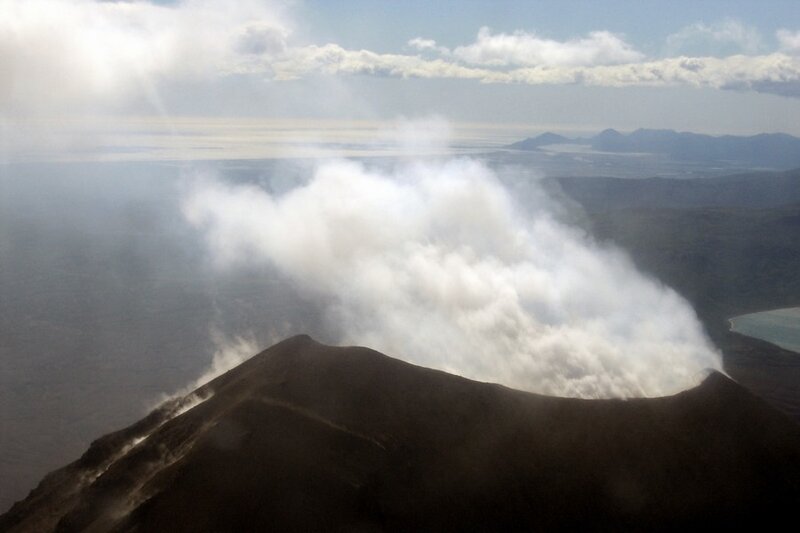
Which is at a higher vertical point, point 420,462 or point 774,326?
point 420,462

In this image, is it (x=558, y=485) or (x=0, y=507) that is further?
(x=0, y=507)

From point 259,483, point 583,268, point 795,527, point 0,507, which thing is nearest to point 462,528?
point 259,483

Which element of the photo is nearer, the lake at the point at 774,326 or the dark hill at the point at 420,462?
the dark hill at the point at 420,462

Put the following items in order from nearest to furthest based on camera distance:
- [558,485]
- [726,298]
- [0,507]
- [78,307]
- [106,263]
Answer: [558,485], [0,507], [78,307], [726,298], [106,263]

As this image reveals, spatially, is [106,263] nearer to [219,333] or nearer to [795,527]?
[219,333]

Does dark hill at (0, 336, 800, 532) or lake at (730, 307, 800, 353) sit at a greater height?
dark hill at (0, 336, 800, 532)

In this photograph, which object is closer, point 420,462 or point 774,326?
point 420,462

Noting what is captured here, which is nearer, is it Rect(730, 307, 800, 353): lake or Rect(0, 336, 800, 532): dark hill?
Rect(0, 336, 800, 532): dark hill

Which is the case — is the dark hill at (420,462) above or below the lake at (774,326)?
above
